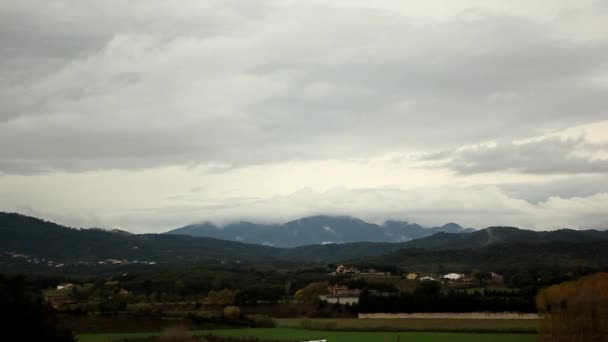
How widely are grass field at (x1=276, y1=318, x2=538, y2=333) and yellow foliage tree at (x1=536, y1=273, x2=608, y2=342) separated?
13908mm

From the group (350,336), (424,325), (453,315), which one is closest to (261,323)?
(350,336)

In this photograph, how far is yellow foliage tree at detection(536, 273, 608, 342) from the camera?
174 ft

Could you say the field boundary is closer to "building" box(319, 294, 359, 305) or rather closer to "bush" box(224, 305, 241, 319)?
"building" box(319, 294, 359, 305)

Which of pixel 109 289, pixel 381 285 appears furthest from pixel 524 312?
pixel 109 289

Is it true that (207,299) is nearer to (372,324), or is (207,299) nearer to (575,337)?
(372,324)

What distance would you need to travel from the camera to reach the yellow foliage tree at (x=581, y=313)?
174 feet

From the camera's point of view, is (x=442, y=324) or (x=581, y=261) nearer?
(x=442, y=324)

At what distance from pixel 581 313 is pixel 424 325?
25801 mm

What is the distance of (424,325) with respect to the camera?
77.5 m

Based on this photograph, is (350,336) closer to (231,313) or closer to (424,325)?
(424,325)

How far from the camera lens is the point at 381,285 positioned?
410ft

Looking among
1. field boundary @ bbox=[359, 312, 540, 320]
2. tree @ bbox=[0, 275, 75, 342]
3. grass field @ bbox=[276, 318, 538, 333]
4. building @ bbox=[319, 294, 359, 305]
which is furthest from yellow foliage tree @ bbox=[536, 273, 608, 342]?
building @ bbox=[319, 294, 359, 305]

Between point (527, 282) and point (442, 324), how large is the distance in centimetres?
4394

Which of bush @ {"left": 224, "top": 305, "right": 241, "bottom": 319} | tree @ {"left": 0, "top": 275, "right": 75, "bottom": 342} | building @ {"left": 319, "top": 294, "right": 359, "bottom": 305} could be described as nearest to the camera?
tree @ {"left": 0, "top": 275, "right": 75, "bottom": 342}
